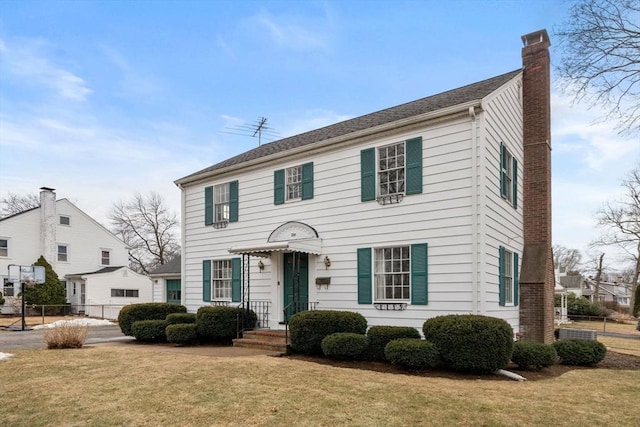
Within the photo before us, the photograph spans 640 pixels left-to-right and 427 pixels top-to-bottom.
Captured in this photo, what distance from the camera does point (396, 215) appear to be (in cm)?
1123

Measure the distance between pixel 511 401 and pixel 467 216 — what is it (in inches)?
169

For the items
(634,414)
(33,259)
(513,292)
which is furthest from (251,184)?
(33,259)

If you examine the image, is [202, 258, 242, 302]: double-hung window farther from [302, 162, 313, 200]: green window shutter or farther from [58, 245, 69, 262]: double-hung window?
[58, 245, 69, 262]: double-hung window

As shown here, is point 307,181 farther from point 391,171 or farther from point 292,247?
point 391,171

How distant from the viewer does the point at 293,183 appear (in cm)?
1377

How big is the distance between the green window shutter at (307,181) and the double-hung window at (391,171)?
1.73 meters

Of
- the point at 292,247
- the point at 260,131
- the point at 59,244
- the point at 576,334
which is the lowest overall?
the point at 576,334

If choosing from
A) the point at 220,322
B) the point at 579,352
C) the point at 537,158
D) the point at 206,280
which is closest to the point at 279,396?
the point at 220,322

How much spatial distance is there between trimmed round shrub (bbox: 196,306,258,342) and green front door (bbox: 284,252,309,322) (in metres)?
1.38

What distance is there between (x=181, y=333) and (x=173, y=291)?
834 cm

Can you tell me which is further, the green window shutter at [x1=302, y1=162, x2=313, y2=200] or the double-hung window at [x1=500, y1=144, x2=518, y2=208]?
the green window shutter at [x1=302, y1=162, x2=313, y2=200]

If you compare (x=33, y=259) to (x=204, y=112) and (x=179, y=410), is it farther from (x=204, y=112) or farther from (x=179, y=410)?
(x=179, y=410)

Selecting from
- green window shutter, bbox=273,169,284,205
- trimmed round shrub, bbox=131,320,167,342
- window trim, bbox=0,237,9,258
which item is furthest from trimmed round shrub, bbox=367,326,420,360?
window trim, bbox=0,237,9,258

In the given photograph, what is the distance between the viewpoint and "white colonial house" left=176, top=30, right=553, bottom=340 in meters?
10.2
